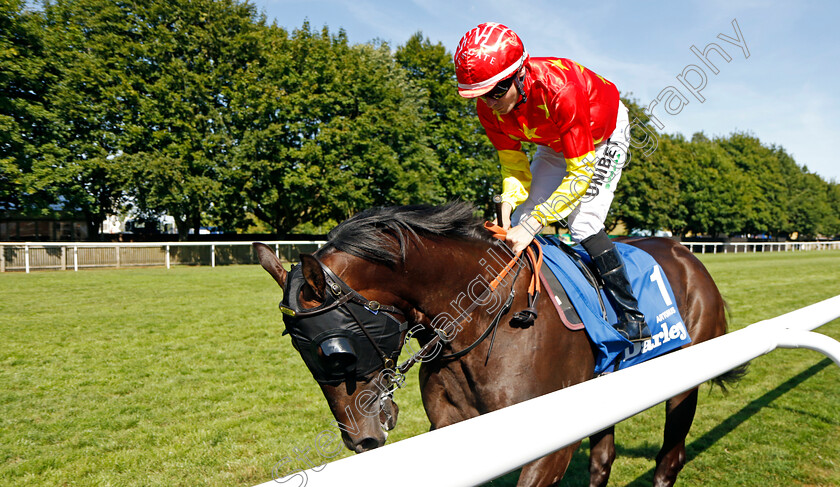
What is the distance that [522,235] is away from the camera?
7.66 feet

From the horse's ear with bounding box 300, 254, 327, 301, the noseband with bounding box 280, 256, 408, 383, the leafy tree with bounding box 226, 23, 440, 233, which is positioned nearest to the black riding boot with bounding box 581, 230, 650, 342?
the noseband with bounding box 280, 256, 408, 383

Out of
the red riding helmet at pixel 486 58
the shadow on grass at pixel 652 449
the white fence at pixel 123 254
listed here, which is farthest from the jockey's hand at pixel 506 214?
the white fence at pixel 123 254

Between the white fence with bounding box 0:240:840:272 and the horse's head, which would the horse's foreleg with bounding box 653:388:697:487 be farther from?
the white fence with bounding box 0:240:840:272

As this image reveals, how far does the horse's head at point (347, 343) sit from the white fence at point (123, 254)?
16423 millimetres

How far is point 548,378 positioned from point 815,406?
4318 mm

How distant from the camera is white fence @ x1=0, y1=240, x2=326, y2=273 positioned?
17906 millimetres

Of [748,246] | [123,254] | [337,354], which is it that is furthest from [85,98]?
[748,246]

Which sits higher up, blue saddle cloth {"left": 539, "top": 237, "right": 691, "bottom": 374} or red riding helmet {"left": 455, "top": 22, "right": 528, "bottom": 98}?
red riding helmet {"left": 455, "top": 22, "right": 528, "bottom": 98}

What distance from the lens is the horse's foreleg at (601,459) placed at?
9.41 feet

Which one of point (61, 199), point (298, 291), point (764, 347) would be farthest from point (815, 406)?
point (61, 199)

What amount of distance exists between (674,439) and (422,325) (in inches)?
76.1

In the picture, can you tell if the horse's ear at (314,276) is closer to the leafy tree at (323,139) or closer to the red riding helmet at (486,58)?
the red riding helmet at (486,58)

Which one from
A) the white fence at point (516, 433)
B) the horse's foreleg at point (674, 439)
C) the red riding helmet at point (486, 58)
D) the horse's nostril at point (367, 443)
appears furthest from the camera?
the horse's foreleg at point (674, 439)

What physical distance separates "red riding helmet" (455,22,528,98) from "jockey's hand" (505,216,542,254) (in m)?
0.63
